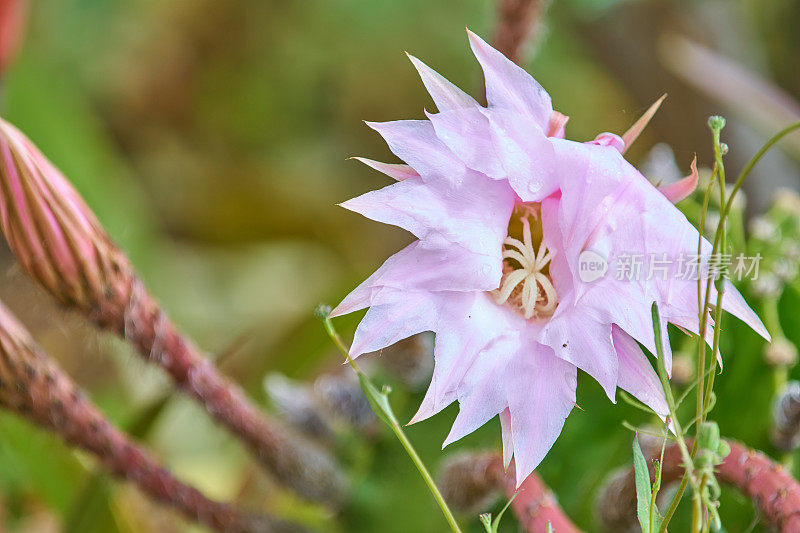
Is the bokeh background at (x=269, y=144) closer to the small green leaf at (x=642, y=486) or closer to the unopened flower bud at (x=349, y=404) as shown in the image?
the unopened flower bud at (x=349, y=404)

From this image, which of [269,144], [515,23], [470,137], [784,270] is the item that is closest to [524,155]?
[470,137]

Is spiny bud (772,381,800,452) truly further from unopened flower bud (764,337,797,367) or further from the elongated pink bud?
the elongated pink bud

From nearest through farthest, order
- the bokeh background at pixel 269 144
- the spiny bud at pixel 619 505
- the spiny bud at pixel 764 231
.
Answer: the spiny bud at pixel 619 505 < the spiny bud at pixel 764 231 < the bokeh background at pixel 269 144

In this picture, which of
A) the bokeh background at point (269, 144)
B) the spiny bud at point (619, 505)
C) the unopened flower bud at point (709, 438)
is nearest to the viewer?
the unopened flower bud at point (709, 438)

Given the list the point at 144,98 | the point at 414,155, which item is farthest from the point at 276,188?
the point at 414,155

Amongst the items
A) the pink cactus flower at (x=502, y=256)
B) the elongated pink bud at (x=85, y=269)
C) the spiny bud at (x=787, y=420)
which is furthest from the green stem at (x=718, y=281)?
the elongated pink bud at (x=85, y=269)

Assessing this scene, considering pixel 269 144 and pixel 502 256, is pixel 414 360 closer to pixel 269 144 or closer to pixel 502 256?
pixel 502 256
